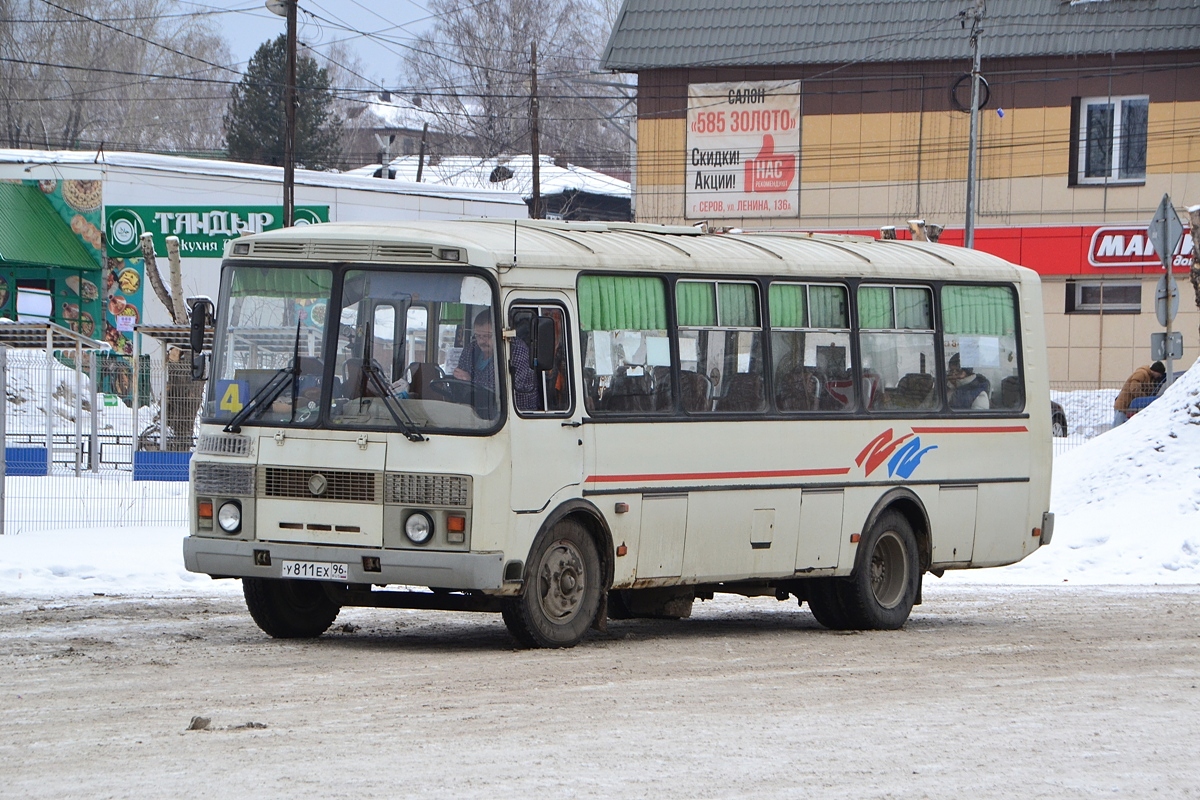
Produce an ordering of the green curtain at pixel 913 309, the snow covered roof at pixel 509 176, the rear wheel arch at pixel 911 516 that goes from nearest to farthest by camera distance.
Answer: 1. the rear wheel arch at pixel 911 516
2. the green curtain at pixel 913 309
3. the snow covered roof at pixel 509 176

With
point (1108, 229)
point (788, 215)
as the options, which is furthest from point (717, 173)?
point (1108, 229)

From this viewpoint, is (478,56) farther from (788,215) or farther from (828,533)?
(828,533)

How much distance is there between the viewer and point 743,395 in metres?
13.0

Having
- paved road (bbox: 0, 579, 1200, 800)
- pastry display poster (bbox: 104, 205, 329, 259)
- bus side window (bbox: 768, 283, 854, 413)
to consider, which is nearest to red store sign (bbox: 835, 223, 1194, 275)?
pastry display poster (bbox: 104, 205, 329, 259)

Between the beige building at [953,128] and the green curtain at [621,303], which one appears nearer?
the green curtain at [621,303]

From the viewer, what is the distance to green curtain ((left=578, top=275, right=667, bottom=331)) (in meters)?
12.0

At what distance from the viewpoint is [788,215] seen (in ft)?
151

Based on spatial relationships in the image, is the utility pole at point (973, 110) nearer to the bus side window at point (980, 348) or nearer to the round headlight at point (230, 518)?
the bus side window at point (980, 348)

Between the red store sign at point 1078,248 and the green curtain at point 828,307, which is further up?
the red store sign at point 1078,248

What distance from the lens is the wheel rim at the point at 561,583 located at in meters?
11.6

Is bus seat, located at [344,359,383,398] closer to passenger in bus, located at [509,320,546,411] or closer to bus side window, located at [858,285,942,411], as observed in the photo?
passenger in bus, located at [509,320,546,411]

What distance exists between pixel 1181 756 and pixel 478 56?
80.4m

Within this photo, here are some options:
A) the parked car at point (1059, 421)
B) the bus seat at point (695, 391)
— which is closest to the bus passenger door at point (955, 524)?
the bus seat at point (695, 391)

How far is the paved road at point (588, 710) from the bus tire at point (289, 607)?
0.64 feet
